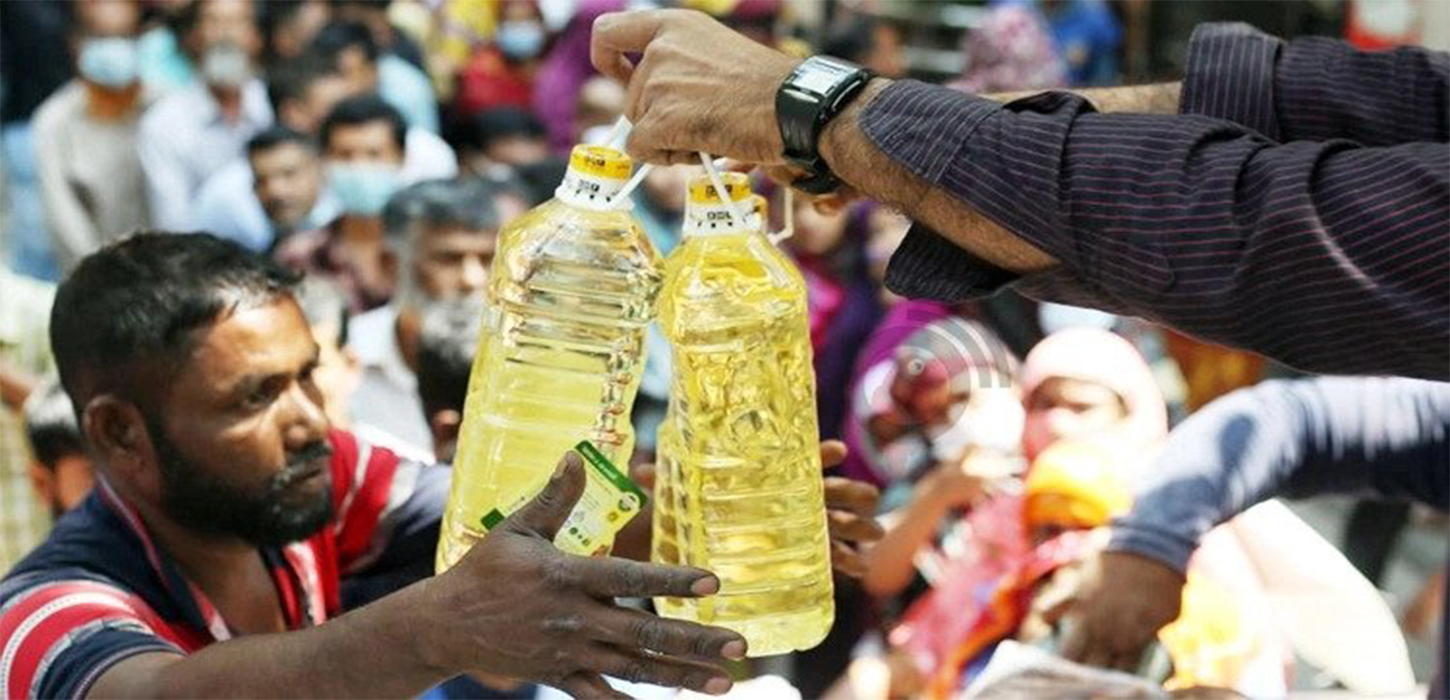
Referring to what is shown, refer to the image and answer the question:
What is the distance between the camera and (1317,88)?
2.97m

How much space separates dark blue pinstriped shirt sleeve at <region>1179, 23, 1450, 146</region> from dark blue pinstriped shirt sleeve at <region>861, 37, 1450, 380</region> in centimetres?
39

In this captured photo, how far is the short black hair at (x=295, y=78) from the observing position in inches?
361

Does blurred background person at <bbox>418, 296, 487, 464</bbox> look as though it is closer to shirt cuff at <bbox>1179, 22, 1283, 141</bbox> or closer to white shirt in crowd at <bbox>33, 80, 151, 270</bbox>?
shirt cuff at <bbox>1179, 22, 1283, 141</bbox>

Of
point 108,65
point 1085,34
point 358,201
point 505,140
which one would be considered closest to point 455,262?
point 358,201

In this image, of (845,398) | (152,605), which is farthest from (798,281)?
(845,398)

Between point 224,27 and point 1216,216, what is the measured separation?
7.68 m

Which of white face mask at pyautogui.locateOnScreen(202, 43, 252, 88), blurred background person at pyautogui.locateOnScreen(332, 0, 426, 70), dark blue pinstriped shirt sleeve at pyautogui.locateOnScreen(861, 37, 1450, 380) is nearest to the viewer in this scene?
dark blue pinstriped shirt sleeve at pyautogui.locateOnScreen(861, 37, 1450, 380)

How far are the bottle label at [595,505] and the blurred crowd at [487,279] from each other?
1.45 meters

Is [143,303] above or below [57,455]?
above

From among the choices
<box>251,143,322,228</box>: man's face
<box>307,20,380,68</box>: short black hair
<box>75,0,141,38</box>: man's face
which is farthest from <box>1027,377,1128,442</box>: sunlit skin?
<box>75,0,141,38</box>: man's face

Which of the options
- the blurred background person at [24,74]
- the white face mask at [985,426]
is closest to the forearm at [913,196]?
the white face mask at [985,426]

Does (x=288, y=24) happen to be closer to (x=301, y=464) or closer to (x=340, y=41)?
(x=340, y=41)

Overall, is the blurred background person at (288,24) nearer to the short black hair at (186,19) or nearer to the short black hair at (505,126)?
the short black hair at (186,19)

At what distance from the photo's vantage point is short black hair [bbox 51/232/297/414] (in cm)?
331
